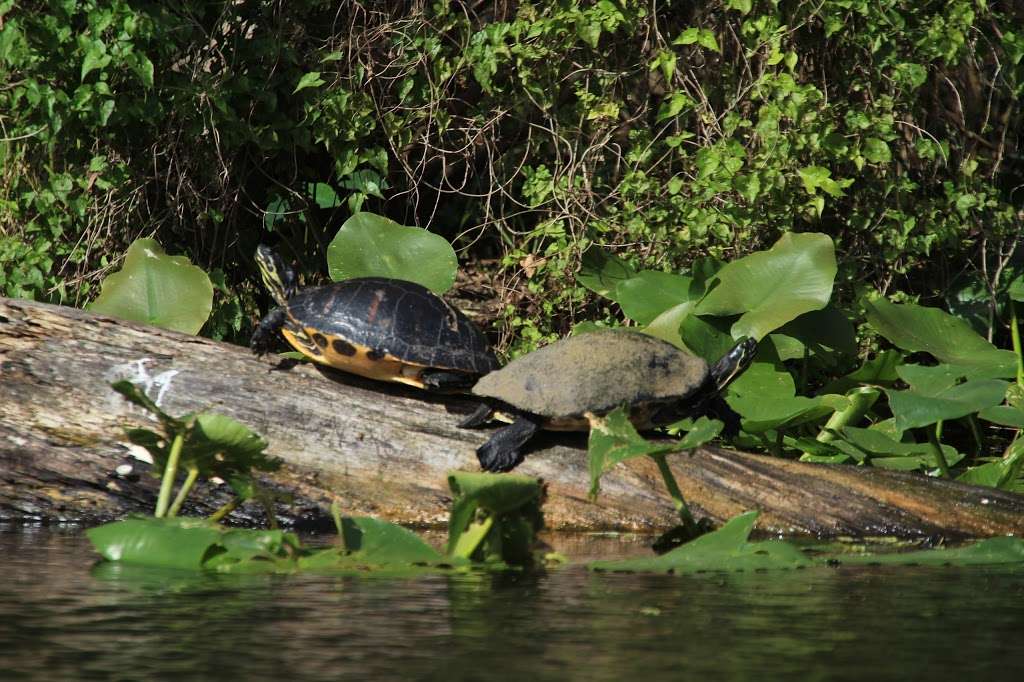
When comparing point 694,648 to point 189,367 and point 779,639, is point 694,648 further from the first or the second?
point 189,367

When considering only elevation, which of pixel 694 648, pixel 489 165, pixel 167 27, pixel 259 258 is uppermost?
pixel 167 27

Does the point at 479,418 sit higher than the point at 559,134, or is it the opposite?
the point at 559,134

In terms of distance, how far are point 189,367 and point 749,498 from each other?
2.09 metres

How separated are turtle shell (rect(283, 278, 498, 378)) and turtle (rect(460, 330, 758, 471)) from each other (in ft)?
0.65

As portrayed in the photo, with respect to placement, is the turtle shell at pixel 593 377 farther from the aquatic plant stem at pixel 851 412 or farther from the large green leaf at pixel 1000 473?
the large green leaf at pixel 1000 473

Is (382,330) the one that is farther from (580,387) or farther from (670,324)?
(670,324)

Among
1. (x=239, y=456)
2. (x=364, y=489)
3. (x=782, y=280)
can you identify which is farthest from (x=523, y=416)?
(x=782, y=280)

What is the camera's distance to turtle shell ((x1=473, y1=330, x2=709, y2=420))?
13.7ft

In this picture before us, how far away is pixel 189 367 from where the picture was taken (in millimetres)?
4484

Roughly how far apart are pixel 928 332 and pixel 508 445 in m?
2.24

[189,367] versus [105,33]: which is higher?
[105,33]

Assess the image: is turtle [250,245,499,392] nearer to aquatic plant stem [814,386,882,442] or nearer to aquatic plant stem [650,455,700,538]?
aquatic plant stem [650,455,700,538]

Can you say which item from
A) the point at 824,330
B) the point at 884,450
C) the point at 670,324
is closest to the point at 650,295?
the point at 670,324

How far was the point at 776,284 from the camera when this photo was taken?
17.3 ft
